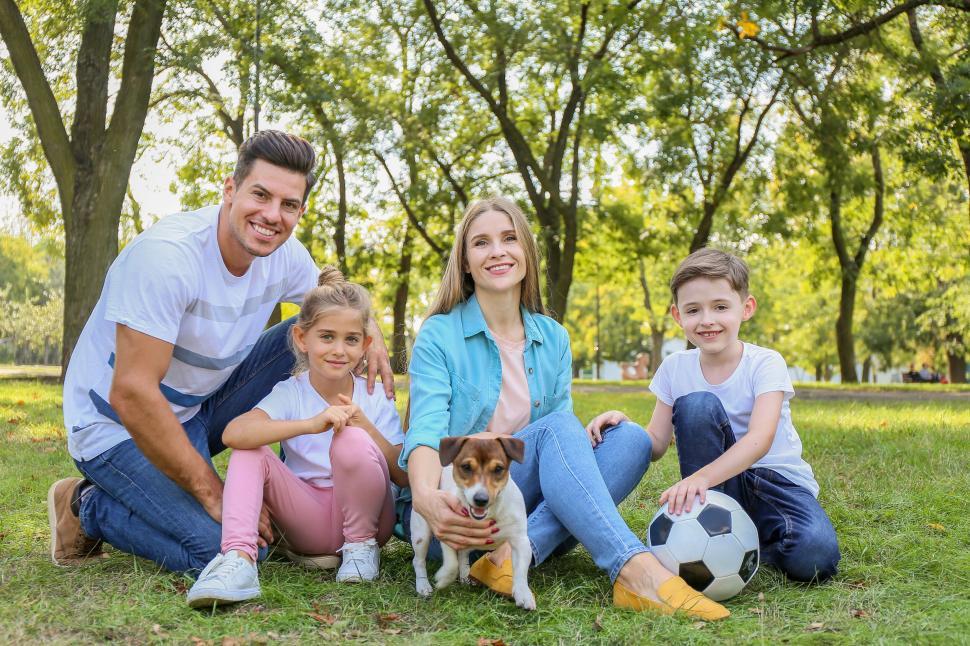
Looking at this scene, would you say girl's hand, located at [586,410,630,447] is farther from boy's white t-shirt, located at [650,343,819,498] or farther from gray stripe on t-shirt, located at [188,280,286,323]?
gray stripe on t-shirt, located at [188,280,286,323]

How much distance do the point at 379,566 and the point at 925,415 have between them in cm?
945

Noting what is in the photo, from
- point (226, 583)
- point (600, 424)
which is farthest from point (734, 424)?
point (226, 583)

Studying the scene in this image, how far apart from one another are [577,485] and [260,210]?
79.2 inches

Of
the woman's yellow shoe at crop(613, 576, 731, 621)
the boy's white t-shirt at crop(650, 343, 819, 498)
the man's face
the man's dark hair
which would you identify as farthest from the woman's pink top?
the man's dark hair

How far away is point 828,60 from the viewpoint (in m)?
19.4

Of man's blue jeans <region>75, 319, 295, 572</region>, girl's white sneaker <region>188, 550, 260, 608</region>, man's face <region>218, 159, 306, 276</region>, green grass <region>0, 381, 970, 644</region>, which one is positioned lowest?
green grass <region>0, 381, 970, 644</region>

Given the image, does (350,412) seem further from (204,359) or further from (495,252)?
(495,252)

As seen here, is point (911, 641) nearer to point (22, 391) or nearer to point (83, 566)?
point (83, 566)

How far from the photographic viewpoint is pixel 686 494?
3883 mm

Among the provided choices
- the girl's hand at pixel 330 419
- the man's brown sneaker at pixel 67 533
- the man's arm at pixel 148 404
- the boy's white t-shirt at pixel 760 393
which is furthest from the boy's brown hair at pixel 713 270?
the man's brown sneaker at pixel 67 533

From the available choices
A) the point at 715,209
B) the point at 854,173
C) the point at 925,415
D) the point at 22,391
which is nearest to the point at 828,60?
the point at 854,173

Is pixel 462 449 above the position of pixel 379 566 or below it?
above

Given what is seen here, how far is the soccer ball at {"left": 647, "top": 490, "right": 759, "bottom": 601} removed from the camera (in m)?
3.71

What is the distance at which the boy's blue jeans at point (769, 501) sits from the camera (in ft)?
13.2
